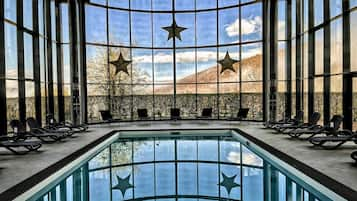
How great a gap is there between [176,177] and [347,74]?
5516mm

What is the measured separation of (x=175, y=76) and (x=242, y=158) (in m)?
8.85

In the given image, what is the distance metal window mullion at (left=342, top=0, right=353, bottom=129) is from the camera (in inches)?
372

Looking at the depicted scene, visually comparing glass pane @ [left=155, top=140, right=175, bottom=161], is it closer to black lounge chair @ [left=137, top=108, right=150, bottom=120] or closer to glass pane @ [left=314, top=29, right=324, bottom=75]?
black lounge chair @ [left=137, top=108, right=150, bottom=120]

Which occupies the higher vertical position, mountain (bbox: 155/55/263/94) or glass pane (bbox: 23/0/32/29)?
glass pane (bbox: 23/0/32/29)

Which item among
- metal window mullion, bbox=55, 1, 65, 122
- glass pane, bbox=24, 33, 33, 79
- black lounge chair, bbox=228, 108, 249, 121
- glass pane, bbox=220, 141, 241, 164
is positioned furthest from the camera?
black lounge chair, bbox=228, 108, 249, 121

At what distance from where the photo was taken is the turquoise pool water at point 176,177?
569 cm

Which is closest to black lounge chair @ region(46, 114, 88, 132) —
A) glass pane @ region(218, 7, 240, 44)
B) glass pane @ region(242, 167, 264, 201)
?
glass pane @ region(242, 167, 264, 201)

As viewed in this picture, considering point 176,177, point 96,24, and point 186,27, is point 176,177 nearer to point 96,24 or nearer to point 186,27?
point 96,24

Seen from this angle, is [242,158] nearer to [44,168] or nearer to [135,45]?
[44,168]

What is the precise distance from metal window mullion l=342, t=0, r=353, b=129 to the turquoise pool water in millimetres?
2679

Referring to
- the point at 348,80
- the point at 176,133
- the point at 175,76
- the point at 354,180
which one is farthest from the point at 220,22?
the point at 354,180

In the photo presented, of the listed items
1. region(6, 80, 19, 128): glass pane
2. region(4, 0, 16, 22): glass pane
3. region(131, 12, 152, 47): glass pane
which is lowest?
region(6, 80, 19, 128): glass pane

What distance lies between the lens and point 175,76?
1694 cm

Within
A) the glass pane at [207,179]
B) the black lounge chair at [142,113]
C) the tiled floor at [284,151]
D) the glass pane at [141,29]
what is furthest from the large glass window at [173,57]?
the glass pane at [207,179]
